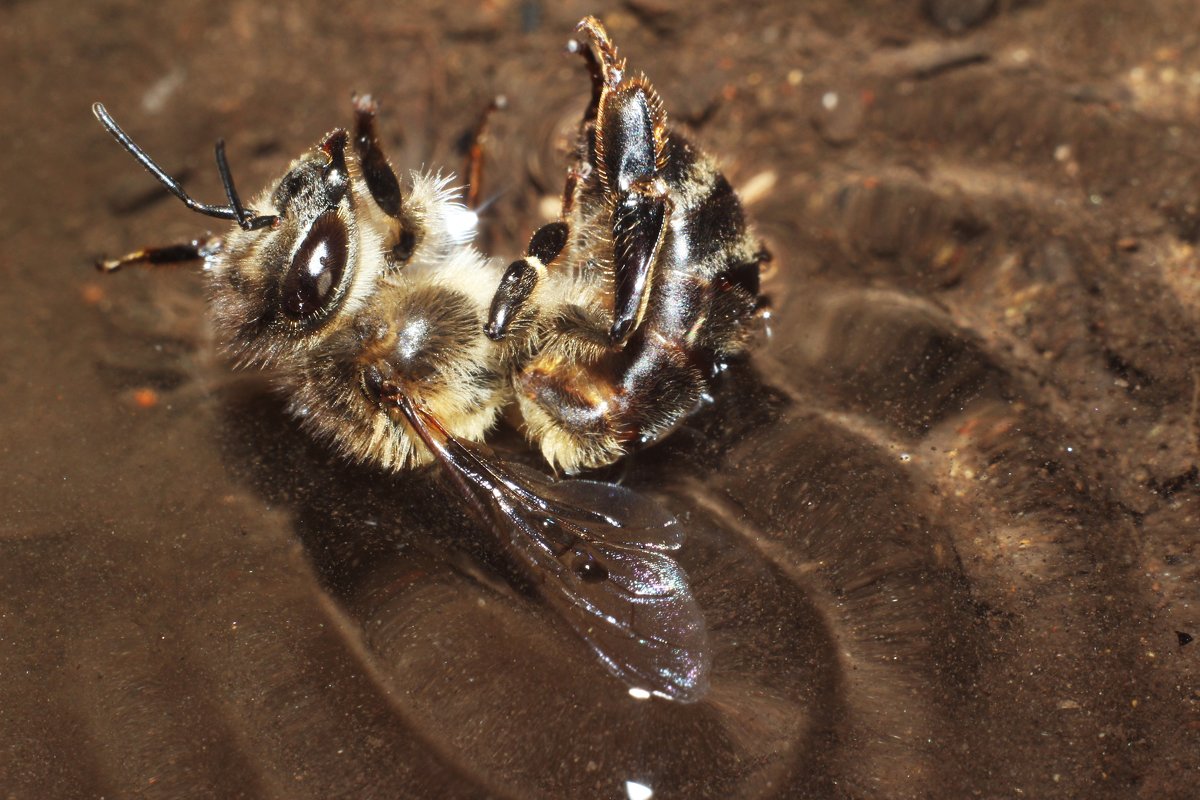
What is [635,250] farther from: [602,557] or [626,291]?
[602,557]

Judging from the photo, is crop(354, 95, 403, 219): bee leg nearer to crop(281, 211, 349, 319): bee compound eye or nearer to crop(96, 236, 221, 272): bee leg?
crop(281, 211, 349, 319): bee compound eye

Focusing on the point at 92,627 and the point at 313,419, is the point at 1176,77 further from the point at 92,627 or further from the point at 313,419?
the point at 92,627

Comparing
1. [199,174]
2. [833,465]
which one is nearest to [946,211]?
[833,465]

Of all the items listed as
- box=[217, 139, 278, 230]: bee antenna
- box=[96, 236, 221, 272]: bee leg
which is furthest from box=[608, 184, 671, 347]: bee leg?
box=[96, 236, 221, 272]: bee leg

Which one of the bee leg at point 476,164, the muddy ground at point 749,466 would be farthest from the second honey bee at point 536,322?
the bee leg at point 476,164

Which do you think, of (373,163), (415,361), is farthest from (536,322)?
(373,163)

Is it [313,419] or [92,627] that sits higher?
[313,419]
